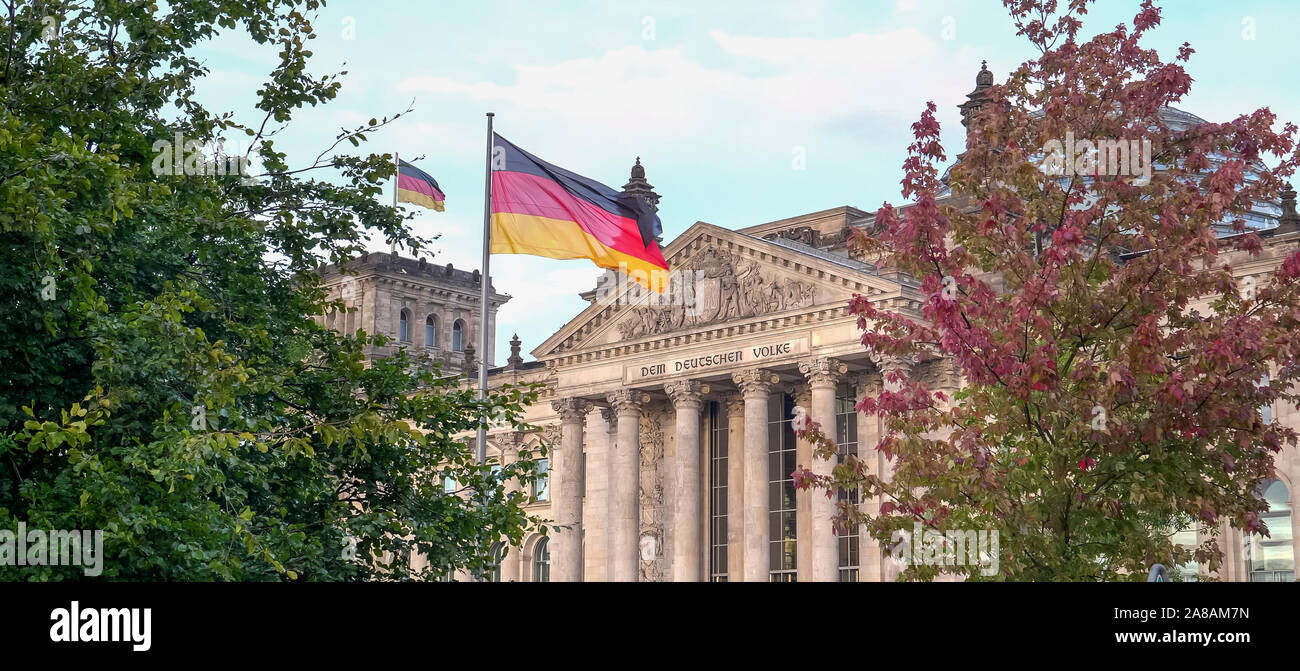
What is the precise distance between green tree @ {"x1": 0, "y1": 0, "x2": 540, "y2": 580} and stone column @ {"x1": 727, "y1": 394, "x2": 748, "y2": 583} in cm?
4018

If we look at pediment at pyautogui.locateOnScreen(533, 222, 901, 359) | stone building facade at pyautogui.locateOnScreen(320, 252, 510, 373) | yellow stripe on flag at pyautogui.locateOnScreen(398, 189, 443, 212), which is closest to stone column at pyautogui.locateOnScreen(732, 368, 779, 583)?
pediment at pyautogui.locateOnScreen(533, 222, 901, 359)

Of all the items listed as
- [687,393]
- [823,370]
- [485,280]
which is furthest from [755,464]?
[485,280]

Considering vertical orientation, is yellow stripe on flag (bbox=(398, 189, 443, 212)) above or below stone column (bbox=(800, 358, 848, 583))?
above

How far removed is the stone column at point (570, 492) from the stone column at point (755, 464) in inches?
389

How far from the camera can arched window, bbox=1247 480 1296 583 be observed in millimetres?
55531

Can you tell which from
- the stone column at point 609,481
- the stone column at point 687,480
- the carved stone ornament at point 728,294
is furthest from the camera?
the stone column at point 609,481

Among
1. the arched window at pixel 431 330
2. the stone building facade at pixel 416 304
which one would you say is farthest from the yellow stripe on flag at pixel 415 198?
the arched window at pixel 431 330

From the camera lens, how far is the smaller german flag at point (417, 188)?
35.0m

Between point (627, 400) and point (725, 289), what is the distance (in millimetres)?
7375

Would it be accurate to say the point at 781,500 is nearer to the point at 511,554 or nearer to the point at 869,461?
the point at 869,461

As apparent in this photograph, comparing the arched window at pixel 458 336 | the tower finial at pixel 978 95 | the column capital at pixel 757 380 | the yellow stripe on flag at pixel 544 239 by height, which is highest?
the tower finial at pixel 978 95

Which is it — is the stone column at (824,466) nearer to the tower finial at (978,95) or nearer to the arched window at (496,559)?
the tower finial at (978,95)

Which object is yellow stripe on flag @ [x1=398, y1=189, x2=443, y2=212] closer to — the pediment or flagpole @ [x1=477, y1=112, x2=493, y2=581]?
flagpole @ [x1=477, y1=112, x2=493, y2=581]
